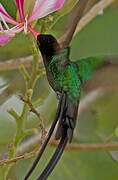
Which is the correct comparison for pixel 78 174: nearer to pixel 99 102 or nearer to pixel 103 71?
Answer: pixel 99 102

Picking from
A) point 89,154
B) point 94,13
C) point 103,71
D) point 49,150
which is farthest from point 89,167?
point 103,71

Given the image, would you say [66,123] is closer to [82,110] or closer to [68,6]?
[68,6]

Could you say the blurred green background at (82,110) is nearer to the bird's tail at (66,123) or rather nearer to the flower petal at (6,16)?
the flower petal at (6,16)

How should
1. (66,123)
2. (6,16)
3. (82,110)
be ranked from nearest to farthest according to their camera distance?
(66,123) < (6,16) < (82,110)

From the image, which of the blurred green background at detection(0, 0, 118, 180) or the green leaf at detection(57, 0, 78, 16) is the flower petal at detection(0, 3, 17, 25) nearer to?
the green leaf at detection(57, 0, 78, 16)

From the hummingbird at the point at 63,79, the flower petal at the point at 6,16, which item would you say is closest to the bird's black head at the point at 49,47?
the hummingbird at the point at 63,79

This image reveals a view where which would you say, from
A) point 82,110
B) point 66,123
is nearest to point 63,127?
point 66,123
